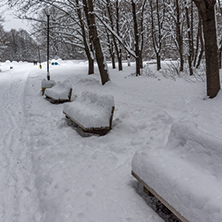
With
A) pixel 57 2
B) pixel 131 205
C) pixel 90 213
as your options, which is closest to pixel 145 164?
pixel 131 205

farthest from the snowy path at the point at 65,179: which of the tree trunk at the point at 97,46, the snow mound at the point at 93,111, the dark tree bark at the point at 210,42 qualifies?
the tree trunk at the point at 97,46

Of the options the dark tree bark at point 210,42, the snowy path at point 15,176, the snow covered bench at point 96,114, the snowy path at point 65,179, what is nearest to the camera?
the snowy path at point 65,179

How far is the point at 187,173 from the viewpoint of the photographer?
2277 millimetres

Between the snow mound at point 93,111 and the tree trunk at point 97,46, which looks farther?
the tree trunk at point 97,46

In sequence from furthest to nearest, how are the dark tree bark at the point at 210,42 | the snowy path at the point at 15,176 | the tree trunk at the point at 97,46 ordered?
the tree trunk at the point at 97,46
the dark tree bark at the point at 210,42
the snowy path at the point at 15,176

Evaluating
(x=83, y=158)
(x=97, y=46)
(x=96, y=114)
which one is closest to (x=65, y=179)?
A: (x=83, y=158)

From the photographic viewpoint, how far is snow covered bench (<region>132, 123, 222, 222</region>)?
6.11 ft

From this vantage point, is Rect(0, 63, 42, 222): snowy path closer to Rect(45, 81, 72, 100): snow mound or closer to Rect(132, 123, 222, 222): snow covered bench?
Rect(132, 123, 222, 222): snow covered bench

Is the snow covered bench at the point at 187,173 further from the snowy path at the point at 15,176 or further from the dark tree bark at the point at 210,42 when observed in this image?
the dark tree bark at the point at 210,42

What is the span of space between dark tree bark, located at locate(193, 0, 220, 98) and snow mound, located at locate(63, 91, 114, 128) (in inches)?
130

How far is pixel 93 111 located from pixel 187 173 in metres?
3.30

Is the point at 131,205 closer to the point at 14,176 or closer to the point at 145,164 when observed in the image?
the point at 145,164

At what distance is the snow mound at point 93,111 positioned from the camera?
16.0ft

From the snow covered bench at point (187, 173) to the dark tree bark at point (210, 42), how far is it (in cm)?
411
